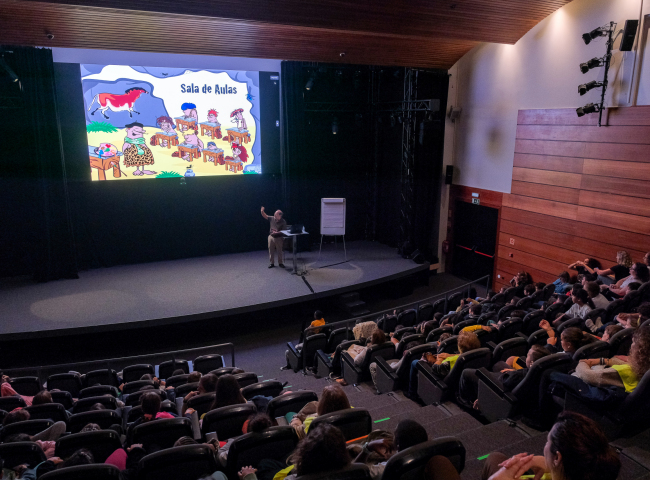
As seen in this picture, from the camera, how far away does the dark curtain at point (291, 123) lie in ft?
38.0

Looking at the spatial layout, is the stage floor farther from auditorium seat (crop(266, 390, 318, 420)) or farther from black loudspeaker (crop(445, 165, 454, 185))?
auditorium seat (crop(266, 390, 318, 420))

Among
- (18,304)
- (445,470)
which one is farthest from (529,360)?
(18,304)

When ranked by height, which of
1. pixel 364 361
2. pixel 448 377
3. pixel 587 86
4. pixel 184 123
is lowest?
pixel 364 361

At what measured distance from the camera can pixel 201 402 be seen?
4281mm

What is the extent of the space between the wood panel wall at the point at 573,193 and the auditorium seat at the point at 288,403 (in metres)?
6.87

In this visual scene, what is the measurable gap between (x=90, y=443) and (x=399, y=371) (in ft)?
9.97

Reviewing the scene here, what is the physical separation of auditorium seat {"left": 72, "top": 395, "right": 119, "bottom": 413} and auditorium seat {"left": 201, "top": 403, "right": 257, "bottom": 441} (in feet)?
4.98

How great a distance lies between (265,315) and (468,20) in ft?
22.7

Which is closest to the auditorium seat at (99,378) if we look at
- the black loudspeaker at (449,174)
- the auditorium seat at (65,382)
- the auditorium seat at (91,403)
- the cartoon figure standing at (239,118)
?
the auditorium seat at (65,382)

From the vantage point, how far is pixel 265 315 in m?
9.69

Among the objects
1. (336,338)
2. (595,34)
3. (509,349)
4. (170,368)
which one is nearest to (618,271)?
(595,34)

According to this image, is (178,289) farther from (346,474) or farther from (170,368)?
(346,474)

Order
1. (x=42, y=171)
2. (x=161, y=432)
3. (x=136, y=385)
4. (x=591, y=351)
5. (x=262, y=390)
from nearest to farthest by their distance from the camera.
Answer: (x=161, y=432) < (x=591, y=351) < (x=262, y=390) < (x=136, y=385) < (x=42, y=171)

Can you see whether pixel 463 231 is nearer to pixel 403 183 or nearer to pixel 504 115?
pixel 403 183
